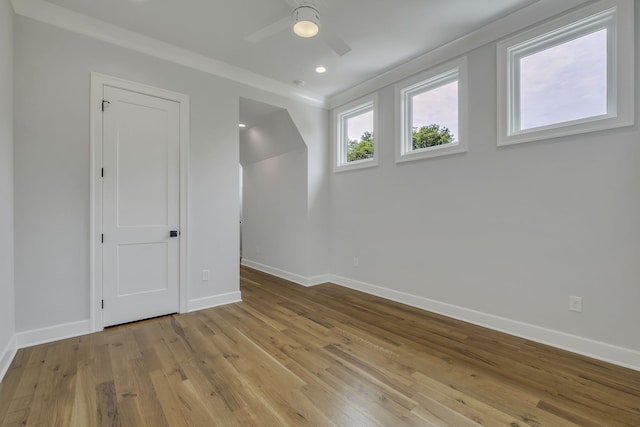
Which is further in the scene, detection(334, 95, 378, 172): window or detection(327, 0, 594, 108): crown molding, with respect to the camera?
detection(334, 95, 378, 172): window

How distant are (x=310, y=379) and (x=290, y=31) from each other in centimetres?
308

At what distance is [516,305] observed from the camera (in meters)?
2.76

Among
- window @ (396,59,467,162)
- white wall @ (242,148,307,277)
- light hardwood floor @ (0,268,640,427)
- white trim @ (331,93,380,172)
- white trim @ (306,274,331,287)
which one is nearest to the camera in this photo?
light hardwood floor @ (0,268,640,427)

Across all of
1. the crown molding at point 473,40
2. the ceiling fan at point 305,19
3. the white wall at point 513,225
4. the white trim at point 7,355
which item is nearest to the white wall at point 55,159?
the white trim at point 7,355

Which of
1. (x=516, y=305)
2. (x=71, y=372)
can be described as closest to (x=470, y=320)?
(x=516, y=305)

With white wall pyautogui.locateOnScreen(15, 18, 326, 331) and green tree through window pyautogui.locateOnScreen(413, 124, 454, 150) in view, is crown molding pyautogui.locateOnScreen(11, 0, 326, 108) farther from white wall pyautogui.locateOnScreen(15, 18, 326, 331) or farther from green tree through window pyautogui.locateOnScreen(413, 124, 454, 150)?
green tree through window pyautogui.locateOnScreen(413, 124, 454, 150)

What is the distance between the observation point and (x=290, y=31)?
2.94 m

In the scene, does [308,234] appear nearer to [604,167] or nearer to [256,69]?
[256,69]

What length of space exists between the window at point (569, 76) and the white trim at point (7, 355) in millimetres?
4373

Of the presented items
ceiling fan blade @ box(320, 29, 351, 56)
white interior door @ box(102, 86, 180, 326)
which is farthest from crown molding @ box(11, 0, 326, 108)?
ceiling fan blade @ box(320, 29, 351, 56)

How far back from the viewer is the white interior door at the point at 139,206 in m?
2.91

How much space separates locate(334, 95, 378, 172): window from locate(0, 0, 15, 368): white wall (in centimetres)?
359

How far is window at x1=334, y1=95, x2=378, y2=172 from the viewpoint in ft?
13.8

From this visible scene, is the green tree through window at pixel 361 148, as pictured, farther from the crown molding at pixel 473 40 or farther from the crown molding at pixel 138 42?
the crown molding at pixel 138 42
